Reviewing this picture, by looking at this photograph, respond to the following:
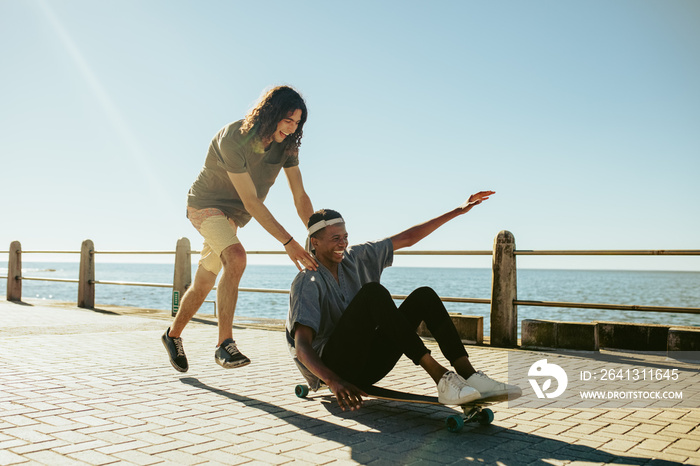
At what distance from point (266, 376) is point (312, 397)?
868 mm

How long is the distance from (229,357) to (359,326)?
4.32 feet

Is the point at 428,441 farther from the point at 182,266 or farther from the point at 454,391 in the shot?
the point at 182,266

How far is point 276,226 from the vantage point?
412cm

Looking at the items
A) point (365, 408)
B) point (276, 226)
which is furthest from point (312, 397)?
point (276, 226)

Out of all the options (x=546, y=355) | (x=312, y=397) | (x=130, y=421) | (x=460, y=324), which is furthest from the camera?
(x=460, y=324)

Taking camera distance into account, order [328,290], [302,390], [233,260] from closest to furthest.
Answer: [328,290], [302,390], [233,260]

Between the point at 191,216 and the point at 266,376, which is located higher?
the point at 191,216

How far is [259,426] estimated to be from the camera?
10.3ft

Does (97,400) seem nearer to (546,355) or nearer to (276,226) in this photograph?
(276,226)

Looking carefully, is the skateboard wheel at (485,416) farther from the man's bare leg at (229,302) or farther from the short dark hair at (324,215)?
the man's bare leg at (229,302)

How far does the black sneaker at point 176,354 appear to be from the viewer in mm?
4613

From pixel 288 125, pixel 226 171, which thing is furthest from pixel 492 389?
pixel 226 171

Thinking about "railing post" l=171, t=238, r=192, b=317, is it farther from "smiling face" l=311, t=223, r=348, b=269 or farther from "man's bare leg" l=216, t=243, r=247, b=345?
"smiling face" l=311, t=223, r=348, b=269

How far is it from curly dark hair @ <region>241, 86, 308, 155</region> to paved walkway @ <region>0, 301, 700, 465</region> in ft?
6.05
